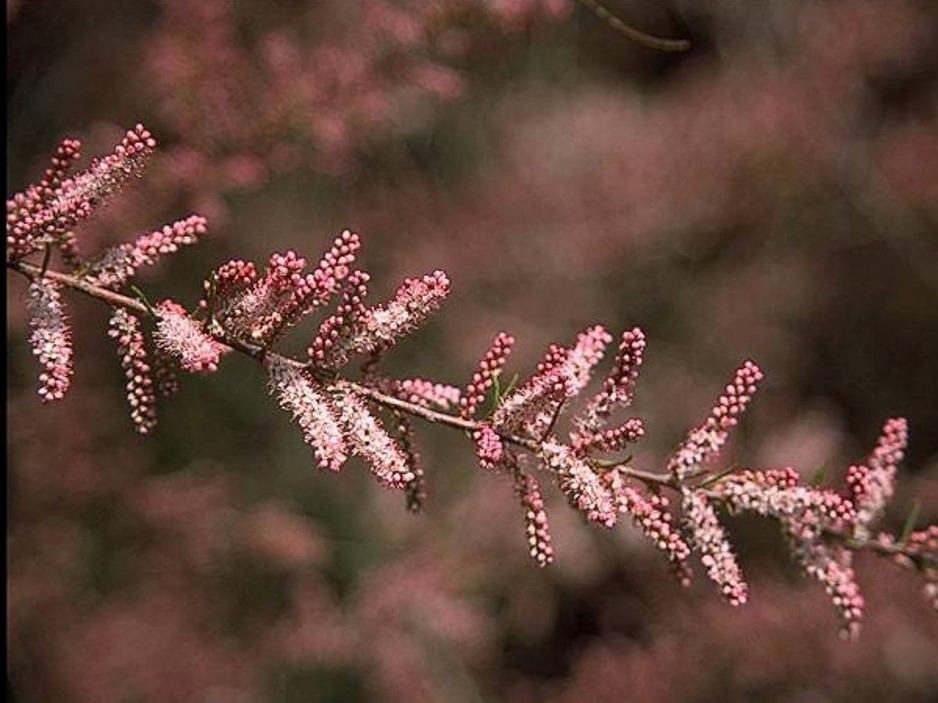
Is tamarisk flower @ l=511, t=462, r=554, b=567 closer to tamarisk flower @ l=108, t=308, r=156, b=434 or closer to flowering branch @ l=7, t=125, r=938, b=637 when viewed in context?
flowering branch @ l=7, t=125, r=938, b=637

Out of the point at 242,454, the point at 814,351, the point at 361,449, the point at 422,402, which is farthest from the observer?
the point at 814,351

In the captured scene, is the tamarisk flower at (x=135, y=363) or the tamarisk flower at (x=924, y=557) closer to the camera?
the tamarisk flower at (x=135, y=363)

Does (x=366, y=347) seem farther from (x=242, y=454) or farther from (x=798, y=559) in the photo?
(x=242, y=454)

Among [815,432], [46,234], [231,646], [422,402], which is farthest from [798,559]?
[815,432]

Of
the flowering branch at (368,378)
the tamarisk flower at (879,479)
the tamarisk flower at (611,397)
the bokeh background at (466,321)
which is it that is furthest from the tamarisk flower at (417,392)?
the bokeh background at (466,321)

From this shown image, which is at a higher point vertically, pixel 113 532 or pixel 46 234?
pixel 46 234

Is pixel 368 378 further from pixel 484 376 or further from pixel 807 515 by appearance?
pixel 807 515

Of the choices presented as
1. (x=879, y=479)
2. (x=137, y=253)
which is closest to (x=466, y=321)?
(x=879, y=479)

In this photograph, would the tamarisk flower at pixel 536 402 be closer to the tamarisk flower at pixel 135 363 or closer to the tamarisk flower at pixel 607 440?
the tamarisk flower at pixel 607 440
